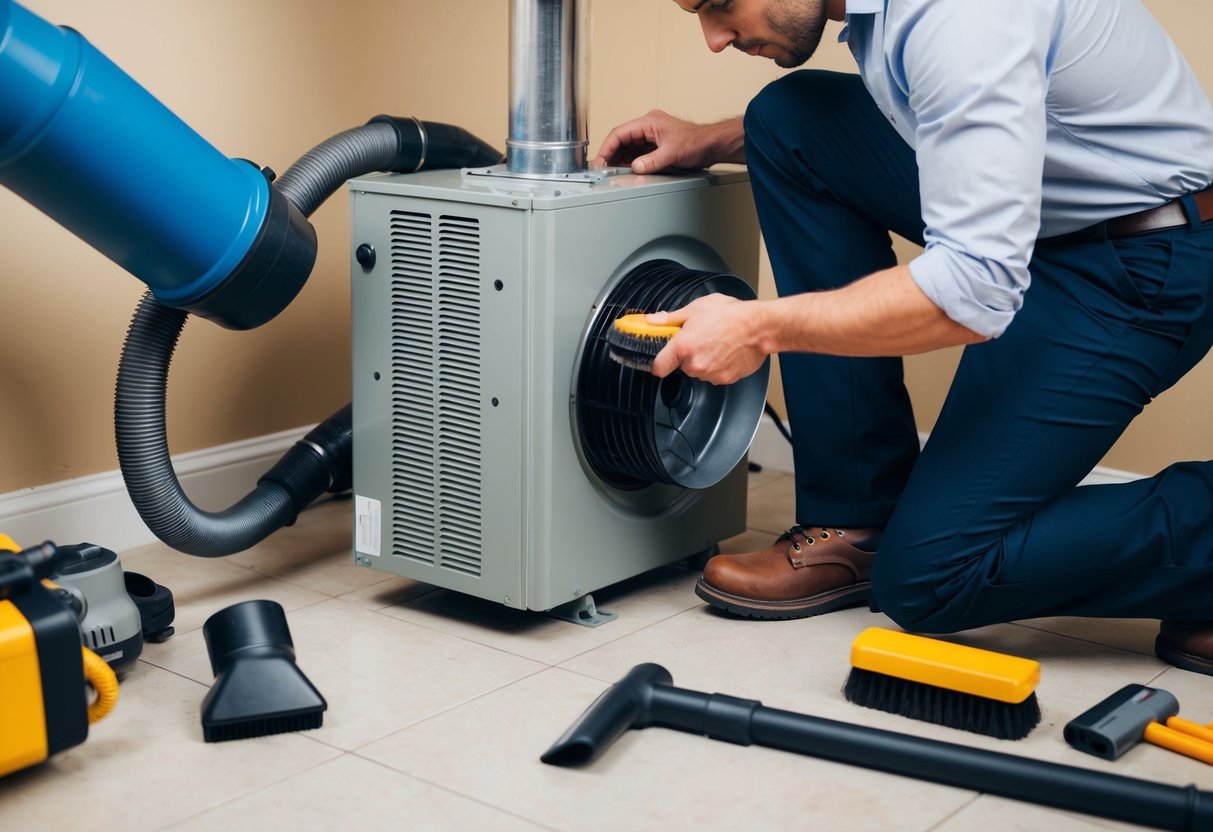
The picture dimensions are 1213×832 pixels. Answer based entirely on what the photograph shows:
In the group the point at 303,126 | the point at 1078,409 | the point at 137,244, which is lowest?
the point at 1078,409

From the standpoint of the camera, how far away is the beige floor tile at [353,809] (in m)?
1.29

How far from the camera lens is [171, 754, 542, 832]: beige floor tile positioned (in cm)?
129

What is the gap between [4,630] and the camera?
49.4 inches

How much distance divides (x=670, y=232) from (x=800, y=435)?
13.2 inches

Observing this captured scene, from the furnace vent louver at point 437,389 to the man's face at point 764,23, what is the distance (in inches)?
15.0

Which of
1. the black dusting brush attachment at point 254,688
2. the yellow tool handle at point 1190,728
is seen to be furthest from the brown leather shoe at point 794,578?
the black dusting brush attachment at point 254,688

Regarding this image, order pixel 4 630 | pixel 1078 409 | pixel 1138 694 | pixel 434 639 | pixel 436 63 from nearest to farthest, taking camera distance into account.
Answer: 1. pixel 4 630
2. pixel 1138 694
3. pixel 1078 409
4. pixel 434 639
5. pixel 436 63

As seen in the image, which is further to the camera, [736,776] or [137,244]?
[137,244]

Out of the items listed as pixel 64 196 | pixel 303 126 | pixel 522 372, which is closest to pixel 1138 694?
pixel 522 372

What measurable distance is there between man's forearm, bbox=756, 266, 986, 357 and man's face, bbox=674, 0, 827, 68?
1.06 ft

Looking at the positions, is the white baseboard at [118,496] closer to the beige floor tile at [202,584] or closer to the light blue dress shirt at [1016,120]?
the beige floor tile at [202,584]

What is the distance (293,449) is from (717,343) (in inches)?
33.1

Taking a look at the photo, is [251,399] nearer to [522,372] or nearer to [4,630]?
[522,372]

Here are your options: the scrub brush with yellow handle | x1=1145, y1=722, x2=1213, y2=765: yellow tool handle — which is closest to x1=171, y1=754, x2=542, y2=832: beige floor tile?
the scrub brush with yellow handle
